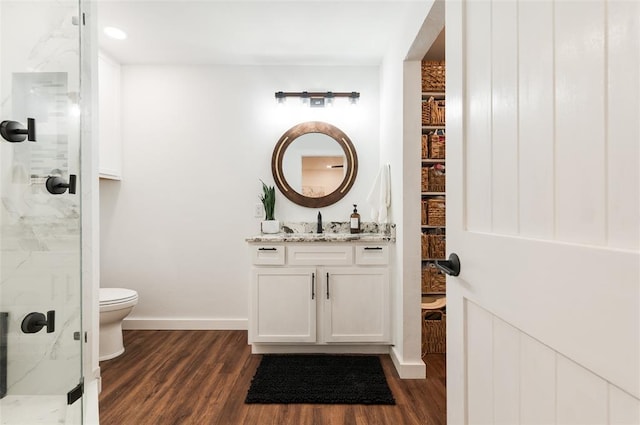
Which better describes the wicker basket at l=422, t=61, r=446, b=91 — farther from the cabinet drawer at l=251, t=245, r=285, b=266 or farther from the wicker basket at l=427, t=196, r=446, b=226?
the cabinet drawer at l=251, t=245, r=285, b=266

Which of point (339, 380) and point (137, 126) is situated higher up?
point (137, 126)

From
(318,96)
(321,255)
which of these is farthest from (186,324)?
(318,96)

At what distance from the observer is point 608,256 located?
0.47m

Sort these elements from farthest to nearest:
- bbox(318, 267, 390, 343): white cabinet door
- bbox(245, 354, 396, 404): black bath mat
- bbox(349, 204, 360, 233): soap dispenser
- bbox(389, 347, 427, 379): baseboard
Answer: bbox(349, 204, 360, 233): soap dispenser < bbox(318, 267, 390, 343): white cabinet door < bbox(389, 347, 427, 379): baseboard < bbox(245, 354, 396, 404): black bath mat

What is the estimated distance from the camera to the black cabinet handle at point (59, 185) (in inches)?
44.2

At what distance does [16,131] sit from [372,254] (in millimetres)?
2123

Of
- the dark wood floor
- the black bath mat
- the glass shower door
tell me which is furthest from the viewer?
the black bath mat

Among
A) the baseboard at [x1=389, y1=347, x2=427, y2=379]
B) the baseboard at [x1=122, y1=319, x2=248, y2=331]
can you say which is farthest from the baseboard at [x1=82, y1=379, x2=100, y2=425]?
the baseboard at [x1=389, y1=347, x2=427, y2=379]

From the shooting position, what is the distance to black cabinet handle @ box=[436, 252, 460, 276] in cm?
96

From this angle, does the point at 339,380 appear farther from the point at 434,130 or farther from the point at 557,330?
the point at 434,130

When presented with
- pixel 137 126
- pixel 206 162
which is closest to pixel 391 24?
pixel 206 162

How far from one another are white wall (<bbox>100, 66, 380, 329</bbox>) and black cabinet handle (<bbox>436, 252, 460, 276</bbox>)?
2200mm

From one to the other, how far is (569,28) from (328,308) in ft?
7.50

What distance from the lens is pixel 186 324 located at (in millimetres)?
3180
